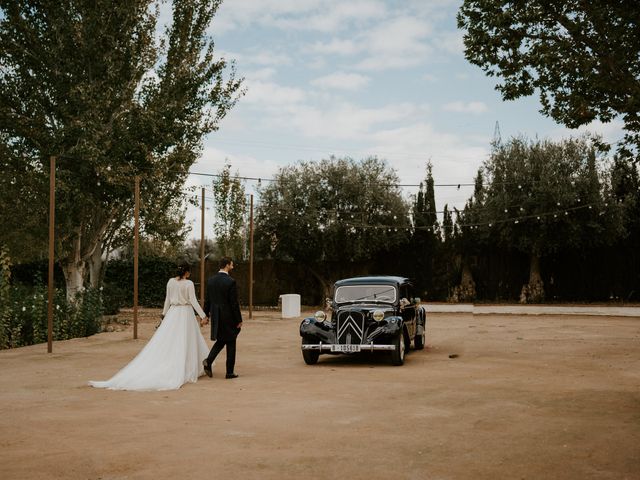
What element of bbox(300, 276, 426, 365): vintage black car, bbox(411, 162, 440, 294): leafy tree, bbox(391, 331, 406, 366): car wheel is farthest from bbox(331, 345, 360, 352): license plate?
bbox(411, 162, 440, 294): leafy tree

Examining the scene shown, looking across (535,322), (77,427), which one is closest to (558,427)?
(77,427)

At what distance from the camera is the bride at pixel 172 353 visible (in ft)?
34.3

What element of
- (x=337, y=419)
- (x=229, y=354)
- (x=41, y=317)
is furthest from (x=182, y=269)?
(x=41, y=317)

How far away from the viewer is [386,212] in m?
35.0

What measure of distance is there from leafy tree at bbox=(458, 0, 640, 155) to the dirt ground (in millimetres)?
4176

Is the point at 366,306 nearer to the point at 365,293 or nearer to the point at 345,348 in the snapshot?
the point at 365,293

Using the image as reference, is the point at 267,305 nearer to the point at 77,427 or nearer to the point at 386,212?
the point at 386,212

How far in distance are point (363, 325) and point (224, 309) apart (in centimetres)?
294

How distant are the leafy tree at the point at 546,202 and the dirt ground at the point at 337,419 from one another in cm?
1857

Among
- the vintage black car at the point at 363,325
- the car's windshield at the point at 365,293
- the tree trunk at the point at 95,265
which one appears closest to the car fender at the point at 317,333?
the vintage black car at the point at 363,325

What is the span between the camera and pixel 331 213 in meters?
34.2

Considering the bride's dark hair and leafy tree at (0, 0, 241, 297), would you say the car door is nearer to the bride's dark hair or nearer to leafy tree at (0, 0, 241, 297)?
the bride's dark hair

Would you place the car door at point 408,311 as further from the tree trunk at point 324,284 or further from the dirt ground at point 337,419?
the tree trunk at point 324,284

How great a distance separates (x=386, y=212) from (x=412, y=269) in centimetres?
369
